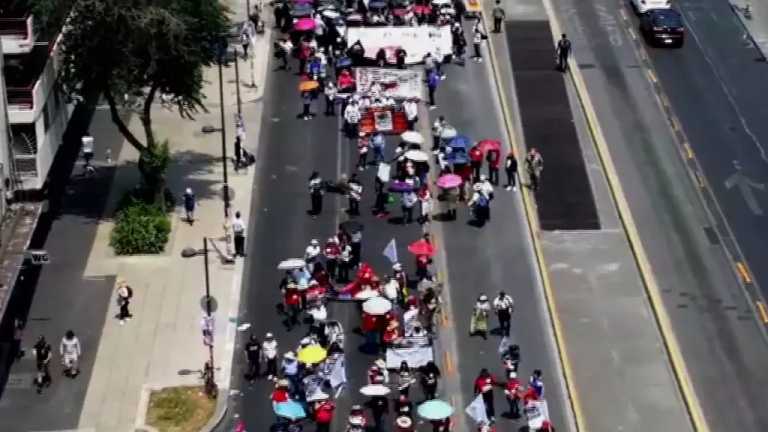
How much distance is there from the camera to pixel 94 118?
73.4 m

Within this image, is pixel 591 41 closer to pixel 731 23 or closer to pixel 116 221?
pixel 731 23

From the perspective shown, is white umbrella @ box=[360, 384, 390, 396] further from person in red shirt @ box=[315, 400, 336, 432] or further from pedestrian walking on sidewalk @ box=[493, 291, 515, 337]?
pedestrian walking on sidewalk @ box=[493, 291, 515, 337]

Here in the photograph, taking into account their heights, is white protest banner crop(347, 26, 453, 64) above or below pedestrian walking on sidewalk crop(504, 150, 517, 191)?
above

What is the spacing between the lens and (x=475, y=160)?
67062 mm

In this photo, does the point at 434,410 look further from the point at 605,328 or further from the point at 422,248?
the point at 422,248

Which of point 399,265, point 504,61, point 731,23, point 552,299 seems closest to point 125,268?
point 399,265

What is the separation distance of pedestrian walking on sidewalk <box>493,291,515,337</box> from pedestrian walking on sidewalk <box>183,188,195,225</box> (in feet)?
42.8

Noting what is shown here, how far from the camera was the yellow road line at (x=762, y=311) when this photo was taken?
58.2m

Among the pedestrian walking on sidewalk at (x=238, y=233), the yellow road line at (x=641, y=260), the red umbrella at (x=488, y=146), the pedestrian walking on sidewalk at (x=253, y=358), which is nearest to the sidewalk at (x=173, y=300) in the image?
the pedestrian walking on sidewalk at (x=238, y=233)

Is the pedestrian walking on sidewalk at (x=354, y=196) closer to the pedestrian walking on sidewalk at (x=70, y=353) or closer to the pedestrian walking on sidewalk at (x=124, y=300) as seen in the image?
the pedestrian walking on sidewalk at (x=124, y=300)

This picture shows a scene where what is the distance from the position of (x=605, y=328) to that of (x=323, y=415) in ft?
36.8

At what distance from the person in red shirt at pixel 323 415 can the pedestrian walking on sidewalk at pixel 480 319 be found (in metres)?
7.07

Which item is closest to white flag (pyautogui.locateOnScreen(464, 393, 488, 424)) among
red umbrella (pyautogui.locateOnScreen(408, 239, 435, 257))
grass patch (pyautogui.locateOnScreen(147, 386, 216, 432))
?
grass patch (pyautogui.locateOnScreen(147, 386, 216, 432))

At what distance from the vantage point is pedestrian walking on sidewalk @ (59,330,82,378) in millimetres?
54500
